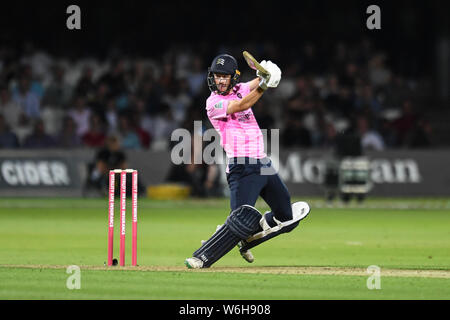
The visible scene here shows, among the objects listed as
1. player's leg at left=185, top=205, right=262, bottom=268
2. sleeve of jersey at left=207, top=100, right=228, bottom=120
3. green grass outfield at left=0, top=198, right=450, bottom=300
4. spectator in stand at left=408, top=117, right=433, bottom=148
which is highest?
Result: sleeve of jersey at left=207, top=100, right=228, bottom=120

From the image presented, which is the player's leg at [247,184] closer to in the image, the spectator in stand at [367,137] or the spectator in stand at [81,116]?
the spectator in stand at [367,137]

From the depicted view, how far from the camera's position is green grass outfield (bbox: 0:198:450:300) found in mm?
9492

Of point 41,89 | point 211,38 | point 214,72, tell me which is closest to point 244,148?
point 214,72

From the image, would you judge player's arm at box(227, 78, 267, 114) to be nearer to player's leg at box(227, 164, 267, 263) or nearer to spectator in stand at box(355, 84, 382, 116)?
player's leg at box(227, 164, 267, 263)

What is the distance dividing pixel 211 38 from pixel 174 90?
11.7ft

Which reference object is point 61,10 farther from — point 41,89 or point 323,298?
point 323,298

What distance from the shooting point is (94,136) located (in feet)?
86.1

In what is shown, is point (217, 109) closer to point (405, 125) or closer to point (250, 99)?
point (250, 99)

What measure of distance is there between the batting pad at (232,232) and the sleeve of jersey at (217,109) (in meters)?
1.02

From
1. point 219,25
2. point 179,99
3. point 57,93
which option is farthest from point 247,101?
point 219,25

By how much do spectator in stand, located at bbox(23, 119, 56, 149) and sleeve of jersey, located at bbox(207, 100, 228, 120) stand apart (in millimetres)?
15055

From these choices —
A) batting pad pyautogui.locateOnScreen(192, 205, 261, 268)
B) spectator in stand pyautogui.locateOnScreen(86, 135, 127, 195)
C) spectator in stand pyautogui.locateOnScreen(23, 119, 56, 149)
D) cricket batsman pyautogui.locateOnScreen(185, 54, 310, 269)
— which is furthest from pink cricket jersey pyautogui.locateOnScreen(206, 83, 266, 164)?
spectator in stand pyautogui.locateOnScreen(23, 119, 56, 149)

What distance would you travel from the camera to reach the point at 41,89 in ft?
91.6

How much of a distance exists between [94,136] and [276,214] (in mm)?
15132
